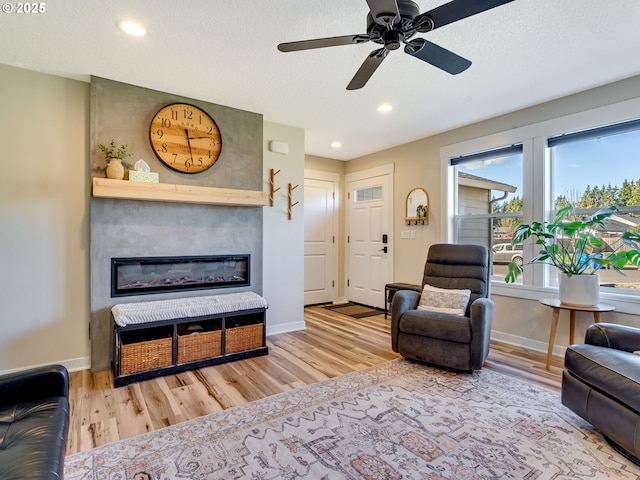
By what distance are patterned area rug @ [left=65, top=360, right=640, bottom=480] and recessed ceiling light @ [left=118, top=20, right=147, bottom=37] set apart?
2469 mm

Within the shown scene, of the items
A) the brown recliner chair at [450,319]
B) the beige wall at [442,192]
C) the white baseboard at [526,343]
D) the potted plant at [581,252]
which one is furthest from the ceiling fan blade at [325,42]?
the white baseboard at [526,343]

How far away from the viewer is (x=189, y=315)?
2.83 m

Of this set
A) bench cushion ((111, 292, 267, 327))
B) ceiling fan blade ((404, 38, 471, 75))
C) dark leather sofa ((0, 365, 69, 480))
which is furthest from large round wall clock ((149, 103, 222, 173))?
ceiling fan blade ((404, 38, 471, 75))

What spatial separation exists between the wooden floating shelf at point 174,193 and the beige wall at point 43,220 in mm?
437

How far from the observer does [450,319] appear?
8.97 ft

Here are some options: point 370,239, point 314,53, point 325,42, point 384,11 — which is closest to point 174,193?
point 314,53

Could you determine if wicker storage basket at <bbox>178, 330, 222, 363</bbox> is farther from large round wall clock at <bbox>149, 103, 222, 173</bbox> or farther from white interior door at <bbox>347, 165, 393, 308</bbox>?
white interior door at <bbox>347, 165, 393, 308</bbox>

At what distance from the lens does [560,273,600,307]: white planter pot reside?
2695 mm

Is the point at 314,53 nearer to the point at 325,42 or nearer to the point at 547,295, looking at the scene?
the point at 325,42

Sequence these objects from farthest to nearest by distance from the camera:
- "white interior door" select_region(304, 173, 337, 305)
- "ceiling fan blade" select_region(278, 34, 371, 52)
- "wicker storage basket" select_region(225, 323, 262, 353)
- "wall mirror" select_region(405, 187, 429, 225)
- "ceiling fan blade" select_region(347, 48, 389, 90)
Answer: "white interior door" select_region(304, 173, 337, 305)
"wall mirror" select_region(405, 187, 429, 225)
"wicker storage basket" select_region(225, 323, 262, 353)
"ceiling fan blade" select_region(347, 48, 389, 90)
"ceiling fan blade" select_region(278, 34, 371, 52)

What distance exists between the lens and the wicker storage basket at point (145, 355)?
101 inches

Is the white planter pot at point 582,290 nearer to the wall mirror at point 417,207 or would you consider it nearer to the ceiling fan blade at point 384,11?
the wall mirror at point 417,207

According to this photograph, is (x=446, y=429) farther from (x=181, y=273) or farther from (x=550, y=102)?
(x=550, y=102)

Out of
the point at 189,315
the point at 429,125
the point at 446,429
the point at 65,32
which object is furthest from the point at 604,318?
the point at 65,32
